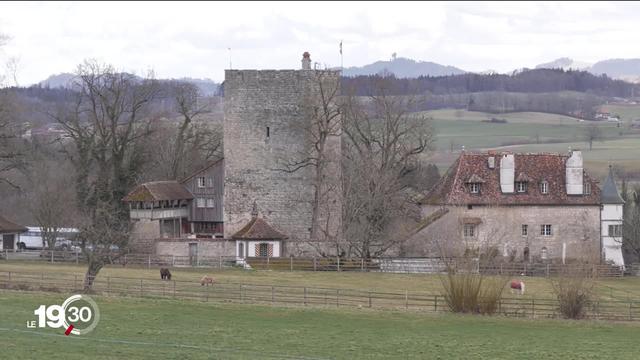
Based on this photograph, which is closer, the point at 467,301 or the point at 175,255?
the point at 467,301

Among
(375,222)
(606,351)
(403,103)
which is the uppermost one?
(403,103)

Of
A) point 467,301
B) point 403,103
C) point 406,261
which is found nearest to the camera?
point 467,301

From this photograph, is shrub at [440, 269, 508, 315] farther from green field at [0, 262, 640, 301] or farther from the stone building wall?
the stone building wall

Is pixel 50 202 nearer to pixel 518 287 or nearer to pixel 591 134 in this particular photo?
pixel 518 287

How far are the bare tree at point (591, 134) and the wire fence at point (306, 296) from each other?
10311 centimetres

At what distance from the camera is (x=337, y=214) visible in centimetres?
6994

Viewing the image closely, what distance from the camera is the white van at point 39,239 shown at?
7825 centimetres

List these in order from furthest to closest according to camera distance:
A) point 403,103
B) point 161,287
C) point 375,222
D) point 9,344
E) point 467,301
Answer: point 403,103 < point 375,222 < point 161,287 < point 467,301 < point 9,344

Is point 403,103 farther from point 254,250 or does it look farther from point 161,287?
point 161,287

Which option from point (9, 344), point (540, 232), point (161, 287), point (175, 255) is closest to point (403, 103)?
point (540, 232)

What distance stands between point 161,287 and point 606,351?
20655 millimetres

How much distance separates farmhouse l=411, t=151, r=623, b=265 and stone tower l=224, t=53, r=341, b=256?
7.74m

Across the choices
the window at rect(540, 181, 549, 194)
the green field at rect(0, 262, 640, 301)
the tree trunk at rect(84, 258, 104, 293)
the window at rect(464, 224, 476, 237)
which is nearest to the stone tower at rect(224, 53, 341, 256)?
the green field at rect(0, 262, 640, 301)

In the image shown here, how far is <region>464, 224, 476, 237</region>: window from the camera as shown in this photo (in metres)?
65.8
